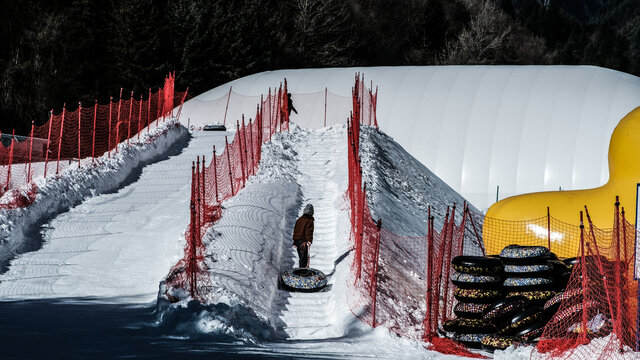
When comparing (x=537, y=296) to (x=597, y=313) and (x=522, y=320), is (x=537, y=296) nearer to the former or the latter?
(x=522, y=320)

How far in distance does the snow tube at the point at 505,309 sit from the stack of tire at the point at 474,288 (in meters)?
0.28

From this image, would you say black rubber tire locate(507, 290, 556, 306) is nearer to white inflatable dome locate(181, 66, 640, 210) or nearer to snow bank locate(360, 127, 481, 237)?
snow bank locate(360, 127, 481, 237)

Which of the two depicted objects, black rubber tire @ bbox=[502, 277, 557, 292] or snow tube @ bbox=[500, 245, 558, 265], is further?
snow tube @ bbox=[500, 245, 558, 265]

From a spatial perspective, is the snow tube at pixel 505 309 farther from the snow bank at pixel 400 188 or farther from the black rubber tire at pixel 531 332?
the snow bank at pixel 400 188

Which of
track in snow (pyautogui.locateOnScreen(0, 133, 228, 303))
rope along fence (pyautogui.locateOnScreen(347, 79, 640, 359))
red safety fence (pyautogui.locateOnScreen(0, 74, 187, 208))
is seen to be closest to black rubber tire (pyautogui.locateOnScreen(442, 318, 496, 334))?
rope along fence (pyautogui.locateOnScreen(347, 79, 640, 359))

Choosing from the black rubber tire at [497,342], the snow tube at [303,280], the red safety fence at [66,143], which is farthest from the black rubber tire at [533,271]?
the red safety fence at [66,143]

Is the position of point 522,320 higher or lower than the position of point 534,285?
lower

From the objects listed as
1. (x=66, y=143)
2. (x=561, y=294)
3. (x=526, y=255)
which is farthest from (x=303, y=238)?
(x=66, y=143)

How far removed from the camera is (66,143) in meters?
29.1

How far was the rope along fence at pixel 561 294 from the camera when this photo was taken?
11023 millimetres

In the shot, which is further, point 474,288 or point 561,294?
point 474,288

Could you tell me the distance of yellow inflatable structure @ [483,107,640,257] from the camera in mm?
14242

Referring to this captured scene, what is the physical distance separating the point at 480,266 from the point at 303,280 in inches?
124

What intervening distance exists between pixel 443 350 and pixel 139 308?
4.71 metres
